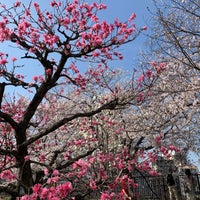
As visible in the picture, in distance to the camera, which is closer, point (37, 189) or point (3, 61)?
point (37, 189)

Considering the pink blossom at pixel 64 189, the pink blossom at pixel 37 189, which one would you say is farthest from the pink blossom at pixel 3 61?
the pink blossom at pixel 64 189

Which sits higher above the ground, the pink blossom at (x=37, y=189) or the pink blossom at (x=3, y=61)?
the pink blossom at (x=3, y=61)

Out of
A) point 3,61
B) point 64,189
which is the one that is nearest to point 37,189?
point 64,189

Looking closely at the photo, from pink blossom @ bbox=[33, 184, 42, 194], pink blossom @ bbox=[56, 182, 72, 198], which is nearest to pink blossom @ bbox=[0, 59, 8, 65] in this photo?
pink blossom @ bbox=[33, 184, 42, 194]

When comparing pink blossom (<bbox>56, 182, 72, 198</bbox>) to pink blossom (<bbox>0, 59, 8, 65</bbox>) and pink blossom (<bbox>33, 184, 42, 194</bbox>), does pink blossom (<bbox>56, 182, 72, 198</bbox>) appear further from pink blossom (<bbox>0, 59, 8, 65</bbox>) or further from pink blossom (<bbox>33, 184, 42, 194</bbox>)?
pink blossom (<bbox>0, 59, 8, 65</bbox>)

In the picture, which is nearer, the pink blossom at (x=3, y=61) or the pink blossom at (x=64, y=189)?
the pink blossom at (x=64, y=189)

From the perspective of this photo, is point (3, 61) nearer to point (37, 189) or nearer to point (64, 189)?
point (37, 189)

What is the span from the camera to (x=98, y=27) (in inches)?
323

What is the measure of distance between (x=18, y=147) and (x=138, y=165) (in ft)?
12.0

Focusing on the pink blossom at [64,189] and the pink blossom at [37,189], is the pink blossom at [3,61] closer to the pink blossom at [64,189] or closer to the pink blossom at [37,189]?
the pink blossom at [37,189]

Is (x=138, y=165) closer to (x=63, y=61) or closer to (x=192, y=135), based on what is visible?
(x=63, y=61)

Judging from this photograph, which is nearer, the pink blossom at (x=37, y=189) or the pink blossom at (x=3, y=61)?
the pink blossom at (x=37, y=189)

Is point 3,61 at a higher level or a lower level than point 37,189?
higher

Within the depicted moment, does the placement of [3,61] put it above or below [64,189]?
above
